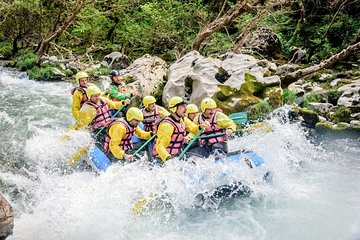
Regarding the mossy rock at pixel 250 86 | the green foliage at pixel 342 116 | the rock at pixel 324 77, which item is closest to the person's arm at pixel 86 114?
the mossy rock at pixel 250 86

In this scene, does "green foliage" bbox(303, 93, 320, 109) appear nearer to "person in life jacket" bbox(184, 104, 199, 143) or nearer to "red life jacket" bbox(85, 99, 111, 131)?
"person in life jacket" bbox(184, 104, 199, 143)

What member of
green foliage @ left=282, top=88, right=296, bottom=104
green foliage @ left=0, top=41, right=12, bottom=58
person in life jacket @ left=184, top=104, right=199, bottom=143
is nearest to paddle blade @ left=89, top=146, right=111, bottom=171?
person in life jacket @ left=184, top=104, right=199, bottom=143

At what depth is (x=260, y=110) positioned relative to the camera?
951 centimetres

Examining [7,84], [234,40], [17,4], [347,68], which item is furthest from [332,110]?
[17,4]

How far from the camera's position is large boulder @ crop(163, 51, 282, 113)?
32.2 ft

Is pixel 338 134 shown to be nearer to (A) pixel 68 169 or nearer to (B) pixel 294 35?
(A) pixel 68 169

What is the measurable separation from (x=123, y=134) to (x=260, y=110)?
Answer: 3.85 metres

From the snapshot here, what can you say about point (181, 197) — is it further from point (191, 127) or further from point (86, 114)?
point (86, 114)

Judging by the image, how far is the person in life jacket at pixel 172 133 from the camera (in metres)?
6.46

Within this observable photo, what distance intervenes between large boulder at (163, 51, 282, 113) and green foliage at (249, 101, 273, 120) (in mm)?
188

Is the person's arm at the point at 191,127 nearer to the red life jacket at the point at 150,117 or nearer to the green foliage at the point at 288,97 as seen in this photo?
the red life jacket at the point at 150,117

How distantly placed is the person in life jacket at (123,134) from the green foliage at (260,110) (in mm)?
3460

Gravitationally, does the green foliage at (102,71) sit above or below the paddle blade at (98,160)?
below

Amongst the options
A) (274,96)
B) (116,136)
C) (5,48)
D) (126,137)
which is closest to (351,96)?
(274,96)
